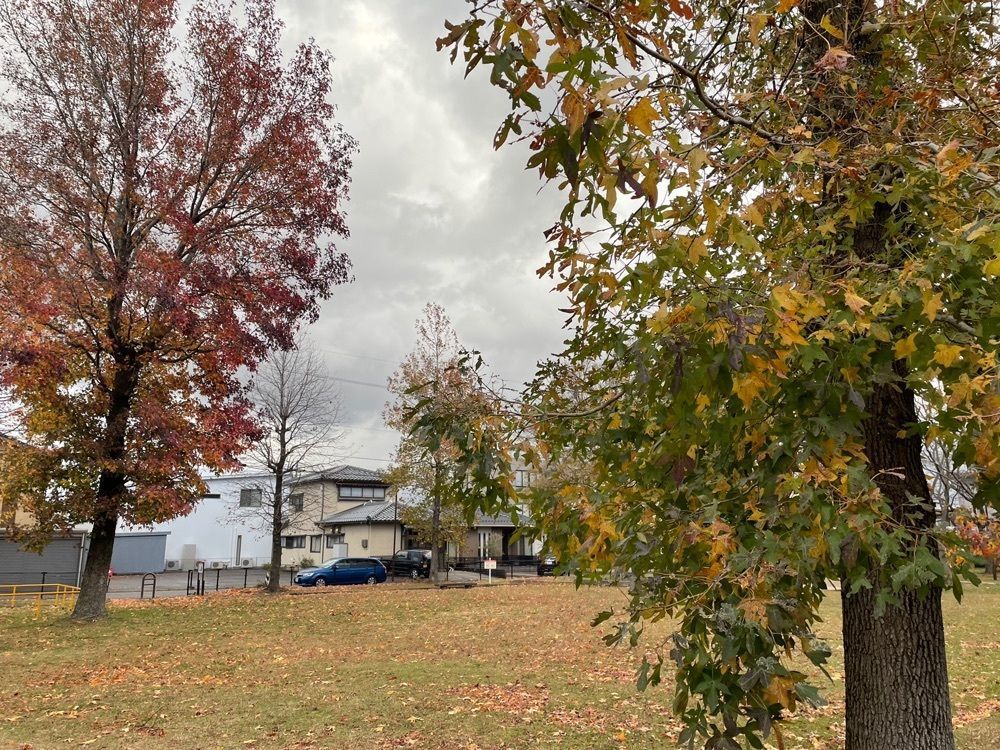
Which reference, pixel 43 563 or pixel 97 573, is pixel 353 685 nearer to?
pixel 97 573

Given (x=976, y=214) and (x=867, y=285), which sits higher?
(x=976, y=214)

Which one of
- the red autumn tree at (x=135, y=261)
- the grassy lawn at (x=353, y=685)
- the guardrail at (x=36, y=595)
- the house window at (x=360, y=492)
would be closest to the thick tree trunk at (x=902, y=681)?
the grassy lawn at (x=353, y=685)

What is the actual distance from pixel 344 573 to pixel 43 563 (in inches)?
536

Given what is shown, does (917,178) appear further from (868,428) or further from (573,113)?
(573,113)

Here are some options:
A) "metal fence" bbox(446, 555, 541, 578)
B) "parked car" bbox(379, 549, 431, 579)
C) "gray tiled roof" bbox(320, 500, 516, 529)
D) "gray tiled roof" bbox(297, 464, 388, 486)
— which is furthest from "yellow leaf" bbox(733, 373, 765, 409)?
"gray tiled roof" bbox(297, 464, 388, 486)

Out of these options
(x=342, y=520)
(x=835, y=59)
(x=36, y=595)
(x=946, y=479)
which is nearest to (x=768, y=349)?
(x=835, y=59)

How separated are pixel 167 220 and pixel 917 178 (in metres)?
16.2

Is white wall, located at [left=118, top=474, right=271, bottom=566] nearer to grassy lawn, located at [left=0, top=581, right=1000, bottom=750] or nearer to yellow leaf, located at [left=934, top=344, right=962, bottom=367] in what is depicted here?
grassy lawn, located at [left=0, top=581, right=1000, bottom=750]

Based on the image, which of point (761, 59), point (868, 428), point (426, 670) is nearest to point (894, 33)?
point (761, 59)

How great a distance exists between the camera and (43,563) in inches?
1148

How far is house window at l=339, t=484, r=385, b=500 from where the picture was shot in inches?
1746

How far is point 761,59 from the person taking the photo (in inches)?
199

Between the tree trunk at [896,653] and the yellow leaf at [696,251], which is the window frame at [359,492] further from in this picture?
the yellow leaf at [696,251]

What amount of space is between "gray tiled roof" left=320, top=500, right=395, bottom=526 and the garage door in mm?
14120
